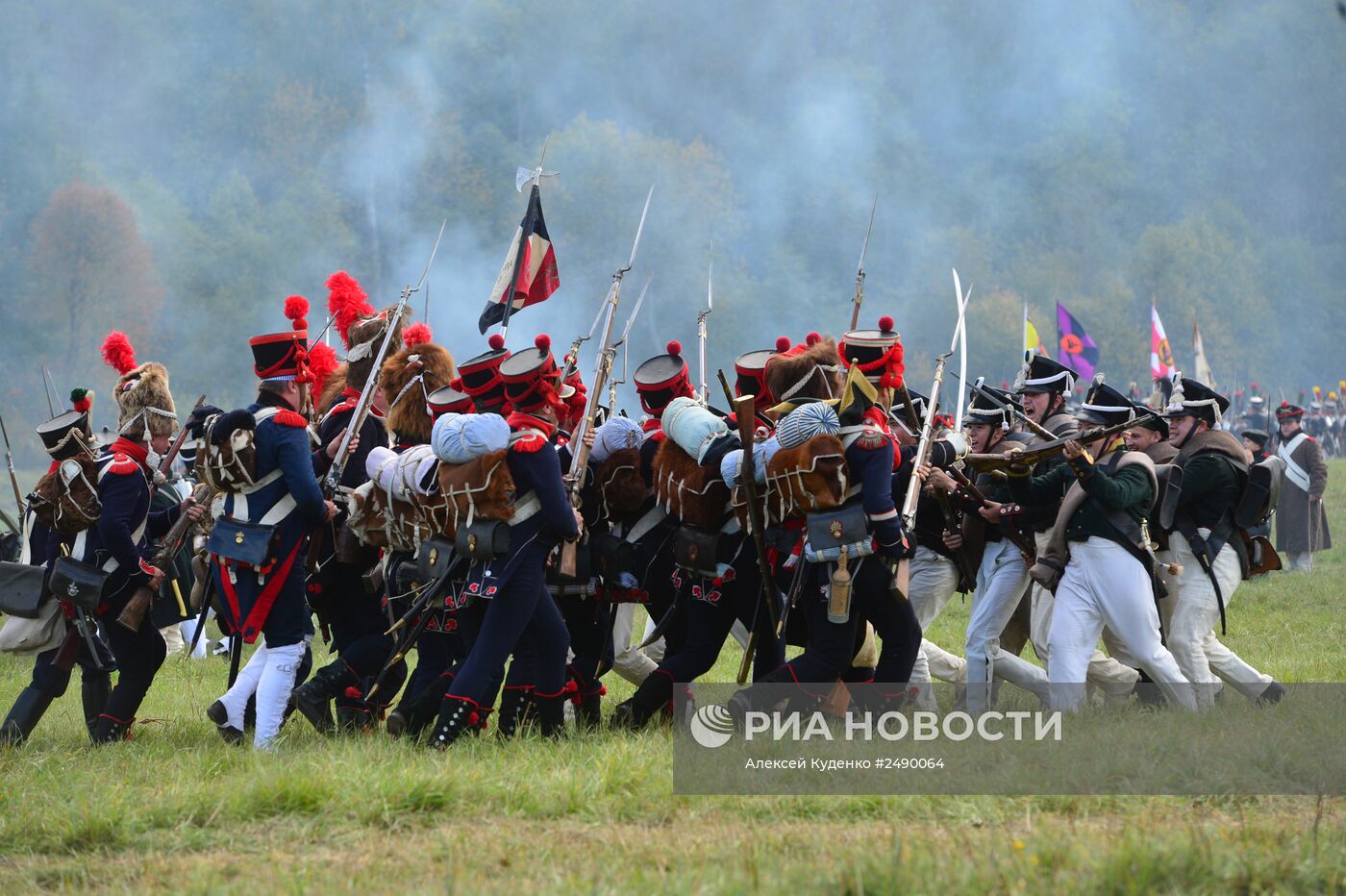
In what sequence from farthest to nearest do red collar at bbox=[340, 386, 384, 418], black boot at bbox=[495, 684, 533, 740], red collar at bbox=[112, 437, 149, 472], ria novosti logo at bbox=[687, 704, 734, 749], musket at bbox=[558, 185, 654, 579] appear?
red collar at bbox=[340, 386, 384, 418]
red collar at bbox=[112, 437, 149, 472]
musket at bbox=[558, 185, 654, 579]
black boot at bbox=[495, 684, 533, 740]
ria novosti logo at bbox=[687, 704, 734, 749]

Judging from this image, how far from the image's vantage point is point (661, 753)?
6113 millimetres

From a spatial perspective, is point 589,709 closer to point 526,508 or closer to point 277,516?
point 526,508

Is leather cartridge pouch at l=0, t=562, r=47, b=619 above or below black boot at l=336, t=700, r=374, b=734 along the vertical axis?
above

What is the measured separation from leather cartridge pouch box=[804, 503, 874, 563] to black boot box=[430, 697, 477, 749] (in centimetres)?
156

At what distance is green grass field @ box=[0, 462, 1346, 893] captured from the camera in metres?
4.34

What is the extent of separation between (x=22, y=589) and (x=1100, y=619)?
510 cm

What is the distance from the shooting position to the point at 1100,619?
23.3 ft

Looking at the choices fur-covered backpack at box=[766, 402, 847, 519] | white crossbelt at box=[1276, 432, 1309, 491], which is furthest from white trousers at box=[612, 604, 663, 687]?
white crossbelt at box=[1276, 432, 1309, 491]

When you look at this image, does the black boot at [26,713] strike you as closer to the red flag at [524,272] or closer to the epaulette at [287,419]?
the epaulette at [287,419]

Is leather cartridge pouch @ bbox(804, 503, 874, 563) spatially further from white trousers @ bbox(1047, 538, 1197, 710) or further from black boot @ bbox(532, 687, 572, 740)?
black boot @ bbox(532, 687, 572, 740)

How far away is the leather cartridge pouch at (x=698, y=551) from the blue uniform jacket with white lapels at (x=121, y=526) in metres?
2.50

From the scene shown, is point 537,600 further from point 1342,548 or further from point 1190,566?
point 1342,548

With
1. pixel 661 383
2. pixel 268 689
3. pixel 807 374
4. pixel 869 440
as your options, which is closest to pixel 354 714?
pixel 268 689

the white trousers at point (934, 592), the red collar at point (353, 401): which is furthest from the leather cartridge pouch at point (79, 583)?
Answer: the white trousers at point (934, 592)
